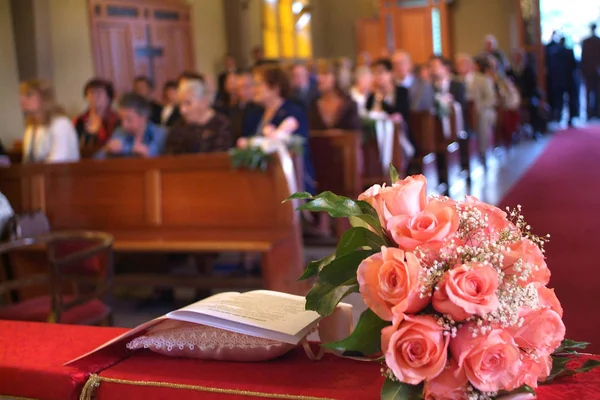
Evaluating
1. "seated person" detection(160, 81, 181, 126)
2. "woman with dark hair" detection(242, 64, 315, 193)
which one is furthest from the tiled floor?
"seated person" detection(160, 81, 181, 126)

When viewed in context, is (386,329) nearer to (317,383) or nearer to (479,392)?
(479,392)

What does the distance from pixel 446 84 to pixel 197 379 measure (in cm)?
965

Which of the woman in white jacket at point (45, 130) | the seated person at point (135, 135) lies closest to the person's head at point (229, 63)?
the seated person at point (135, 135)

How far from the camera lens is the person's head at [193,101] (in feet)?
18.5

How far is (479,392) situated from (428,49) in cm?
1703

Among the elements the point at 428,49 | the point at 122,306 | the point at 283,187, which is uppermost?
the point at 428,49

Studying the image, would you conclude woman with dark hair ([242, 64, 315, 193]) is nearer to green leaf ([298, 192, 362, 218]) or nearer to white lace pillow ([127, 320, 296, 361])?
white lace pillow ([127, 320, 296, 361])

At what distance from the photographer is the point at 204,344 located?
148 cm

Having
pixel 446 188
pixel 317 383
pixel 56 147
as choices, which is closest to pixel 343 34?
pixel 446 188

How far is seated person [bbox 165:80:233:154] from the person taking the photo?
561cm

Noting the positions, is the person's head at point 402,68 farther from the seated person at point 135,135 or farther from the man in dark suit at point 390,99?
the seated person at point 135,135

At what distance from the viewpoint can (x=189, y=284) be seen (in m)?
4.92

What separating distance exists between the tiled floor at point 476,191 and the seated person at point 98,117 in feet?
5.58

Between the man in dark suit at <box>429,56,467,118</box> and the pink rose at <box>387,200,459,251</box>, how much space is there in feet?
30.7
